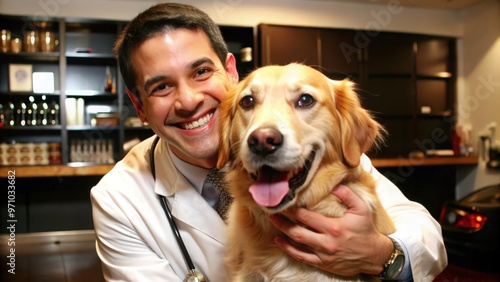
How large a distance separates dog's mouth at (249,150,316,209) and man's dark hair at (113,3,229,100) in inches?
25.3

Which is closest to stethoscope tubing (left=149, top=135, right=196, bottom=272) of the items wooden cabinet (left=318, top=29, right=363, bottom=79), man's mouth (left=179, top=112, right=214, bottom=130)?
man's mouth (left=179, top=112, right=214, bottom=130)

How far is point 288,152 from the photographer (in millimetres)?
1175

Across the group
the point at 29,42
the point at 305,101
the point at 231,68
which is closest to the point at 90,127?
the point at 29,42

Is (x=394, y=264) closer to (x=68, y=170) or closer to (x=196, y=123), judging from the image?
(x=196, y=123)

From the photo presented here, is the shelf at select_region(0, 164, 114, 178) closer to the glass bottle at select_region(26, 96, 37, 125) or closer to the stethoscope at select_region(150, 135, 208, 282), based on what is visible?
the glass bottle at select_region(26, 96, 37, 125)

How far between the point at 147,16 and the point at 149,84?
26 cm

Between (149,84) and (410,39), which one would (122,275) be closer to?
(149,84)

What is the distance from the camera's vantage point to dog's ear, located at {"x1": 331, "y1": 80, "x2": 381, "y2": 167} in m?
1.41

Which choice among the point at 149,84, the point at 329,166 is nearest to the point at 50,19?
the point at 149,84

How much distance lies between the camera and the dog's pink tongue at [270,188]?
47.2 inches

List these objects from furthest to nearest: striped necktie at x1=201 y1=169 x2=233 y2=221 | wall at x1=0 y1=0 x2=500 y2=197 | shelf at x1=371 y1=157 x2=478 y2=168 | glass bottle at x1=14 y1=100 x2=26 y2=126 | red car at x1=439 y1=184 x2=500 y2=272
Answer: shelf at x1=371 y1=157 x2=478 y2=168 → wall at x1=0 y1=0 x2=500 y2=197 → glass bottle at x1=14 y1=100 x2=26 y2=126 → red car at x1=439 y1=184 x2=500 y2=272 → striped necktie at x1=201 y1=169 x2=233 y2=221

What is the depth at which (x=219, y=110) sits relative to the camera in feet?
5.22

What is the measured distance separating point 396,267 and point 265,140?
61 centimetres

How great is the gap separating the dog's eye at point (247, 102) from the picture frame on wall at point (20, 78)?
524 cm
